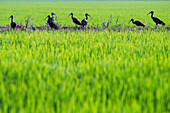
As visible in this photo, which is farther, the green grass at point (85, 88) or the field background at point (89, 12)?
the field background at point (89, 12)

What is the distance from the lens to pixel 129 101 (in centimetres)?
252

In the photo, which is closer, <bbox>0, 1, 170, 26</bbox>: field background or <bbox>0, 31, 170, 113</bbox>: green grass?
<bbox>0, 31, 170, 113</bbox>: green grass

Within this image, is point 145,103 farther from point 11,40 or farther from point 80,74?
point 11,40

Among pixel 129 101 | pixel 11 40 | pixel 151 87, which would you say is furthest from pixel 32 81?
pixel 11 40

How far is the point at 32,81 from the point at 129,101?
4.00 feet

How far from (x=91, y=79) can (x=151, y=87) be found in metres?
0.75

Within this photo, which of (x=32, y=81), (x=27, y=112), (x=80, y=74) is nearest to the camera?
(x=27, y=112)

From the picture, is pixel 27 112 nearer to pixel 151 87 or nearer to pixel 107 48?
pixel 151 87

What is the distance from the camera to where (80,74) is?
3299 millimetres

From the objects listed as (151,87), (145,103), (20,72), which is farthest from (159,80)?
(20,72)

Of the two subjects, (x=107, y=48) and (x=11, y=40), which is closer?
(x=107, y=48)

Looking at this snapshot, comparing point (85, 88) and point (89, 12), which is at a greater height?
point (89, 12)

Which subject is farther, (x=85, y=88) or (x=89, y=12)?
(x=89, y=12)

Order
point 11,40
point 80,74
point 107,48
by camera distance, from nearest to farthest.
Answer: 1. point 80,74
2. point 107,48
3. point 11,40
